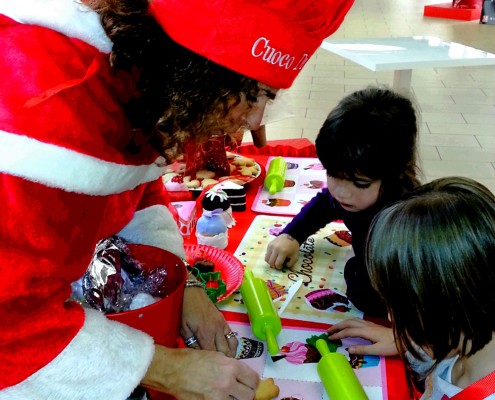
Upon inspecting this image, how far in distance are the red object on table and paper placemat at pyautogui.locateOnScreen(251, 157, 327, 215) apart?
0.03 m

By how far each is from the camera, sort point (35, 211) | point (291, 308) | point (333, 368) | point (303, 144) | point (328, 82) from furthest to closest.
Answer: point (328, 82)
point (303, 144)
point (291, 308)
point (333, 368)
point (35, 211)

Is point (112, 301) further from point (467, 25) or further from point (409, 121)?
point (467, 25)

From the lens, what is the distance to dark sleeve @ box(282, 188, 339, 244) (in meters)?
1.21

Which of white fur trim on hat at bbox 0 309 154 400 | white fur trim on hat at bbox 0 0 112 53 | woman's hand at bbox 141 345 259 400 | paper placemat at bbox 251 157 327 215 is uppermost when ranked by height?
white fur trim on hat at bbox 0 0 112 53

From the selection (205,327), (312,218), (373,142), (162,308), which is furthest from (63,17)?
(312,218)

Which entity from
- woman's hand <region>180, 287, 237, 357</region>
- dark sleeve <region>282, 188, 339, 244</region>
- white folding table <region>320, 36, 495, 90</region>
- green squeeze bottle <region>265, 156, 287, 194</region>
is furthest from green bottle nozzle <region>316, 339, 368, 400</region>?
white folding table <region>320, 36, 495, 90</region>

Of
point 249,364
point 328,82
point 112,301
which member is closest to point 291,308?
point 249,364

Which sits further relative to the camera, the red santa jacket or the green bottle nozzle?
the green bottle nozzle

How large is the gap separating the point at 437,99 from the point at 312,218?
2.91 m

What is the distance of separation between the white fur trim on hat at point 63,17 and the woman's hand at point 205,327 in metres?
0.43

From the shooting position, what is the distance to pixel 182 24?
2.01 feet

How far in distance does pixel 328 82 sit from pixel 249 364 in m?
3.58

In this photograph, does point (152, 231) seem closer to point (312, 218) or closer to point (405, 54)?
point (312, 218)

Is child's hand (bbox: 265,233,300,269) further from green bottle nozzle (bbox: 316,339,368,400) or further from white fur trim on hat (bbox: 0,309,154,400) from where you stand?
white fur trim on hat (bbox: 0,309,154,400)
